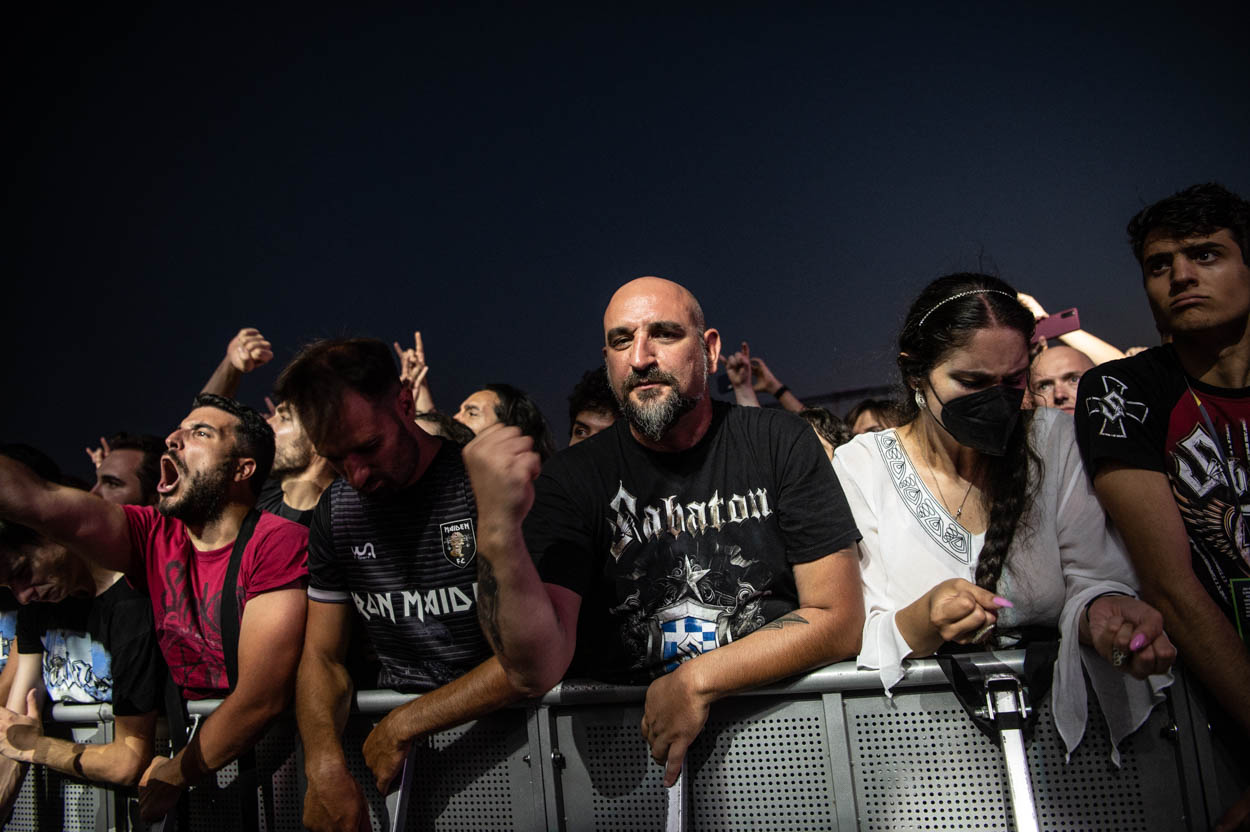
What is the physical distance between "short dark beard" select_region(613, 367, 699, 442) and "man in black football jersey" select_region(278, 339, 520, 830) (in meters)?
0.52

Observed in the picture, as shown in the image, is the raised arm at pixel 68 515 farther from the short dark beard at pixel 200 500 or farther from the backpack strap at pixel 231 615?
the backpack strap at pixel 231 615

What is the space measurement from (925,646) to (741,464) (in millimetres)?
622

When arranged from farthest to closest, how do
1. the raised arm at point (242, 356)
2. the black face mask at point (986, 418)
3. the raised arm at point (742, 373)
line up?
1. the raised arm at point (742, 373)
2. the raised arm at point (242, 356)
3. the black face mask at point (986, 418)

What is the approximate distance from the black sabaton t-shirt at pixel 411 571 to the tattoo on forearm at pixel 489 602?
28cm

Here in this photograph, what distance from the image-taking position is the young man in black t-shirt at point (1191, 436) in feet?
5.52

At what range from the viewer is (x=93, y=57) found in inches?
267

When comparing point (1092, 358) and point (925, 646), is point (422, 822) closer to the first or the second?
point (925, 646)

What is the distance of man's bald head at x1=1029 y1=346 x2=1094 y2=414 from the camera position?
11.4 ft

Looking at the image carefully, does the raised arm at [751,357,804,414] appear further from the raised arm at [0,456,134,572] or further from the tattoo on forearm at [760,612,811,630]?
the raised arm at [0,456,134,572]

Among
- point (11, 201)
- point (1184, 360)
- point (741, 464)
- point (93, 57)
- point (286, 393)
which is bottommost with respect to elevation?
point (741, 464)

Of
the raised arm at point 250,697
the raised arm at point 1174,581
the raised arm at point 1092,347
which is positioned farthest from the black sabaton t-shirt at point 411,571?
the raised arm at point 1092,347

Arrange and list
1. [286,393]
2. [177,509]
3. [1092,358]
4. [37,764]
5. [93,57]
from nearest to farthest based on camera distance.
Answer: [286,393] < [177,509] < [37,764] < [1092,358] < [93,57]

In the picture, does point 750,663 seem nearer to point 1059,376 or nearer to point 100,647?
point 100,647

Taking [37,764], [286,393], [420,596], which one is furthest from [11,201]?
[420,596]
